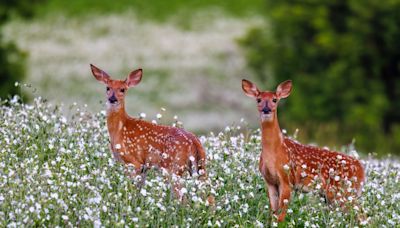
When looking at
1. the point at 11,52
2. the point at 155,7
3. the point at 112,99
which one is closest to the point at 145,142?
the point at 112,99

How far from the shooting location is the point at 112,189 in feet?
37.5

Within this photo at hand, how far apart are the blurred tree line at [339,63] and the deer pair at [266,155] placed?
20.5m

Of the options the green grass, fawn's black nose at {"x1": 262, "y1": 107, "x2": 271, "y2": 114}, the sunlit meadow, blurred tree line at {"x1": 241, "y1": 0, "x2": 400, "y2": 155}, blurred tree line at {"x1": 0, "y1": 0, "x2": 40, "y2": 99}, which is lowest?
the sunlit meadow

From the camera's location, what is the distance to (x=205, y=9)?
221ft

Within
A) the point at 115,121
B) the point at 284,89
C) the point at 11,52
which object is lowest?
the point at 115,121

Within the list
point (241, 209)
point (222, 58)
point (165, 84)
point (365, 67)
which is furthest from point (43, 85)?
point (241, 209)

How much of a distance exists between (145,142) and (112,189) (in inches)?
34.9

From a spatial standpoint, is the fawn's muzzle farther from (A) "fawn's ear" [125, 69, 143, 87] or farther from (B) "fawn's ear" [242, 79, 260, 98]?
(A) "fawn's ear" [125, 69, 143, 87]

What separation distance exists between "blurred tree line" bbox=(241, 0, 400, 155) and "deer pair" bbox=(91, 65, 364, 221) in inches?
807

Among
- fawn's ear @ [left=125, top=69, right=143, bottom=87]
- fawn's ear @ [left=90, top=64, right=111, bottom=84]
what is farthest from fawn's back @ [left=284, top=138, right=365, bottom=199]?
fawn's ear @ [left=90, top=64, right=111, bottom=84]

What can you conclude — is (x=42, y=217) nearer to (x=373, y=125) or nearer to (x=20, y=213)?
(x=20, y=213)

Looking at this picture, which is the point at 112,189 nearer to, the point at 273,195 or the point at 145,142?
the point at 145,142

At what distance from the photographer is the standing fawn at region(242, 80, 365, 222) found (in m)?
11.7

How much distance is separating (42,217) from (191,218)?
5.29 ft
